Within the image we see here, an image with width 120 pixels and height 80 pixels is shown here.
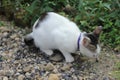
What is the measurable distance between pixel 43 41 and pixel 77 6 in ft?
3.41

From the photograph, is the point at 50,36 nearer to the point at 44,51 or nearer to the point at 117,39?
the point at 44,51

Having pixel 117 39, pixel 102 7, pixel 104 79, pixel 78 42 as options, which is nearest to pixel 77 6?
pixel 102 7

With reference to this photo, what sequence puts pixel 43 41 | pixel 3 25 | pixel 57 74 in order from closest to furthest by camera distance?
pixel 57 74 < pixel 43 41 < pixel 3 25

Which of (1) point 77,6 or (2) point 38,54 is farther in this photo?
(1) point 77,6

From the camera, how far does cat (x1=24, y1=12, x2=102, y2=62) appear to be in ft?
13.0

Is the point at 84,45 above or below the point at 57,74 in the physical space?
above

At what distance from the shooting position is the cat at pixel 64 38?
3.95 meters

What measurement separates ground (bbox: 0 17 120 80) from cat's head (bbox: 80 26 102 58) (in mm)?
189

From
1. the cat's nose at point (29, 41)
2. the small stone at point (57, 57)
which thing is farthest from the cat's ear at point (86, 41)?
the cat's nose at point (29, 41)

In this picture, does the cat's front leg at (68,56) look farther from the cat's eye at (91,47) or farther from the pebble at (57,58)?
the cat's eye at (91,47)

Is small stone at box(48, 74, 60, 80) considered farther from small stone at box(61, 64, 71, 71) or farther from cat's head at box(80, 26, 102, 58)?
cat's head at box(80, 26, 102, 58)

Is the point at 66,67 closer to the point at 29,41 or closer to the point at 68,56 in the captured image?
the point at 68,56

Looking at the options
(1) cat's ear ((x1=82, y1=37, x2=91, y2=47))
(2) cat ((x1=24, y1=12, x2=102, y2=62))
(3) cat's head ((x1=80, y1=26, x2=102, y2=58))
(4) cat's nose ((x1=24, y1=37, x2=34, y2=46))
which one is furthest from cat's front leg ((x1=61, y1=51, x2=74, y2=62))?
(4) cat's nose ((x1=24, y1=37, x2=34, y2=46))

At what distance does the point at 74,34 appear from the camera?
4.01 m
